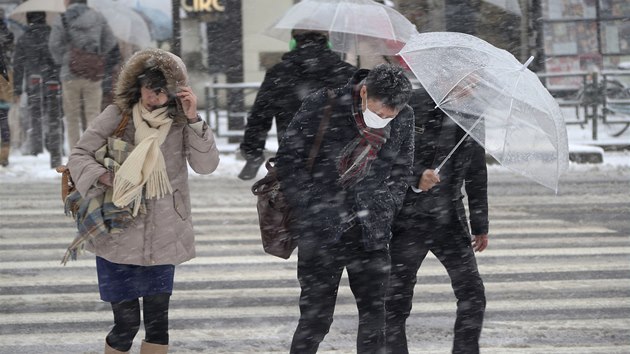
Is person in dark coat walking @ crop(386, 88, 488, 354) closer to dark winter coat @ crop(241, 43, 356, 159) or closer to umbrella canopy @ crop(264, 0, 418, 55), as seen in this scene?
dark winter coat @ crop(241, 43, 356, 159)

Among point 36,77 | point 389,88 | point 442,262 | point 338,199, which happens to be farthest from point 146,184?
point 36,77

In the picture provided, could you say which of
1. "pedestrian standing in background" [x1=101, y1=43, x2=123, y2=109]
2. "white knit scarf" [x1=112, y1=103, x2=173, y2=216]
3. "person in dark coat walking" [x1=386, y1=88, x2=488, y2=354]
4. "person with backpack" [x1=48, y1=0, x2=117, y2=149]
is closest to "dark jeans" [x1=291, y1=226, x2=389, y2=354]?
"person in dark coat walking" [x1=386, y1=88, x2=488, y2=354]

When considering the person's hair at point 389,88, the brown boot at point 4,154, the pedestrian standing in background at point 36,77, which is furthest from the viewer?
the brown boot at point 4,154

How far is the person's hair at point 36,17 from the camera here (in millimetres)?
16031

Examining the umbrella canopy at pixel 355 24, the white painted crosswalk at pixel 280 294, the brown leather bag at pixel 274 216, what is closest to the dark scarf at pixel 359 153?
the brown leather bag at pixel 274 216

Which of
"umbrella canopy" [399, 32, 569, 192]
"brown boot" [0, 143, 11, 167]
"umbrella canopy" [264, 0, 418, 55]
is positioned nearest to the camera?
"umbrella canopy" [399, 32, 569, 192]

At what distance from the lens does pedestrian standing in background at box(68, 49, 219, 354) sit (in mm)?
5004

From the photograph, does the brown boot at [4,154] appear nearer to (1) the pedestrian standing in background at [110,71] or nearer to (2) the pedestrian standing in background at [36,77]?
(2) the pedestrian standing in background at [36,77]

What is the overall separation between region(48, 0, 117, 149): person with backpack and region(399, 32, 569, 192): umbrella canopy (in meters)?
10.1

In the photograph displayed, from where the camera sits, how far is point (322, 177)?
4930 mm

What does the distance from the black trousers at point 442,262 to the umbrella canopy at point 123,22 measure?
38.0 ft

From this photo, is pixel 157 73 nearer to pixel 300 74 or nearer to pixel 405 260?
pixel 405 260

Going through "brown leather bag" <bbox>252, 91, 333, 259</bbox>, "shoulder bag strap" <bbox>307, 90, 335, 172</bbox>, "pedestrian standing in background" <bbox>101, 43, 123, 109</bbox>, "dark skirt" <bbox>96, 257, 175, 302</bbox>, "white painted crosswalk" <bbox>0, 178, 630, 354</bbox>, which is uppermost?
"shoulder bag strap" <bbox>307, 90, 335, 172</bbox>

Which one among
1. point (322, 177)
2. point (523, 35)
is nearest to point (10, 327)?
point (322, 177)
